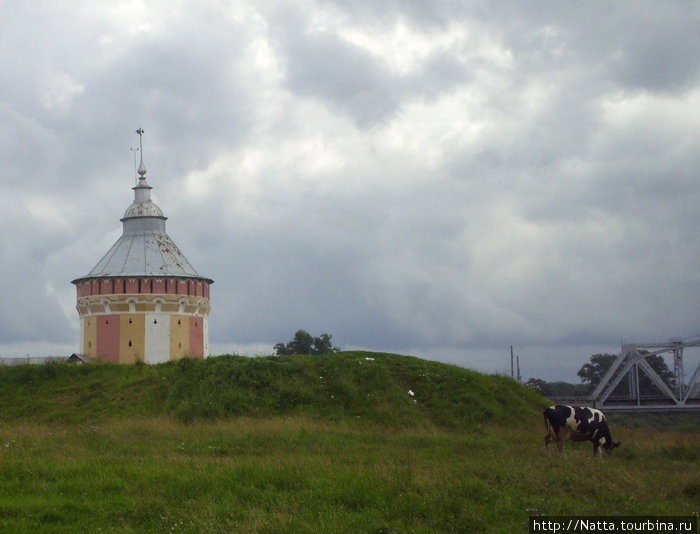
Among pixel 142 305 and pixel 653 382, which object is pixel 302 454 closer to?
pixel 142 305

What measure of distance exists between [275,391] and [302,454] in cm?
909

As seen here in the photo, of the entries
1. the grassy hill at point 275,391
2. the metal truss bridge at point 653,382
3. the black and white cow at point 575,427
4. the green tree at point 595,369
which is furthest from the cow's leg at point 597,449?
the green tree at point 595,369

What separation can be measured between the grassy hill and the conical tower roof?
14.2 meters

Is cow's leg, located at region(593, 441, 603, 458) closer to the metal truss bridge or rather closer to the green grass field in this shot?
the green grass field

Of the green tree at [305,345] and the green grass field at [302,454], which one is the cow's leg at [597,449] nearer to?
the green grass field at [302,454]

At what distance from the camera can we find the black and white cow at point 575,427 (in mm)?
18312

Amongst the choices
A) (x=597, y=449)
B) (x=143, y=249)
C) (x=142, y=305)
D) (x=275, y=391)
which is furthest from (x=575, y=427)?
(x=143, y=249)

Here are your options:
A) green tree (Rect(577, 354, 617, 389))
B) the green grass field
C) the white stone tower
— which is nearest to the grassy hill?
the green grass field

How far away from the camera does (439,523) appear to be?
1081 centimetres

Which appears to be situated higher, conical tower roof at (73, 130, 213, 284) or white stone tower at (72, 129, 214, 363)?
conical tower roof at (73, 130, 213, 284)

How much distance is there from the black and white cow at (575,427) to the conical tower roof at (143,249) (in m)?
28.4

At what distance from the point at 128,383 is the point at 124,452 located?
11355 mm

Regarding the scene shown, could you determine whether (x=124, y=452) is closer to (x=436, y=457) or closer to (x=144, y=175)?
(x=436, y=457)

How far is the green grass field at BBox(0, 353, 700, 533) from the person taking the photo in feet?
37.3
